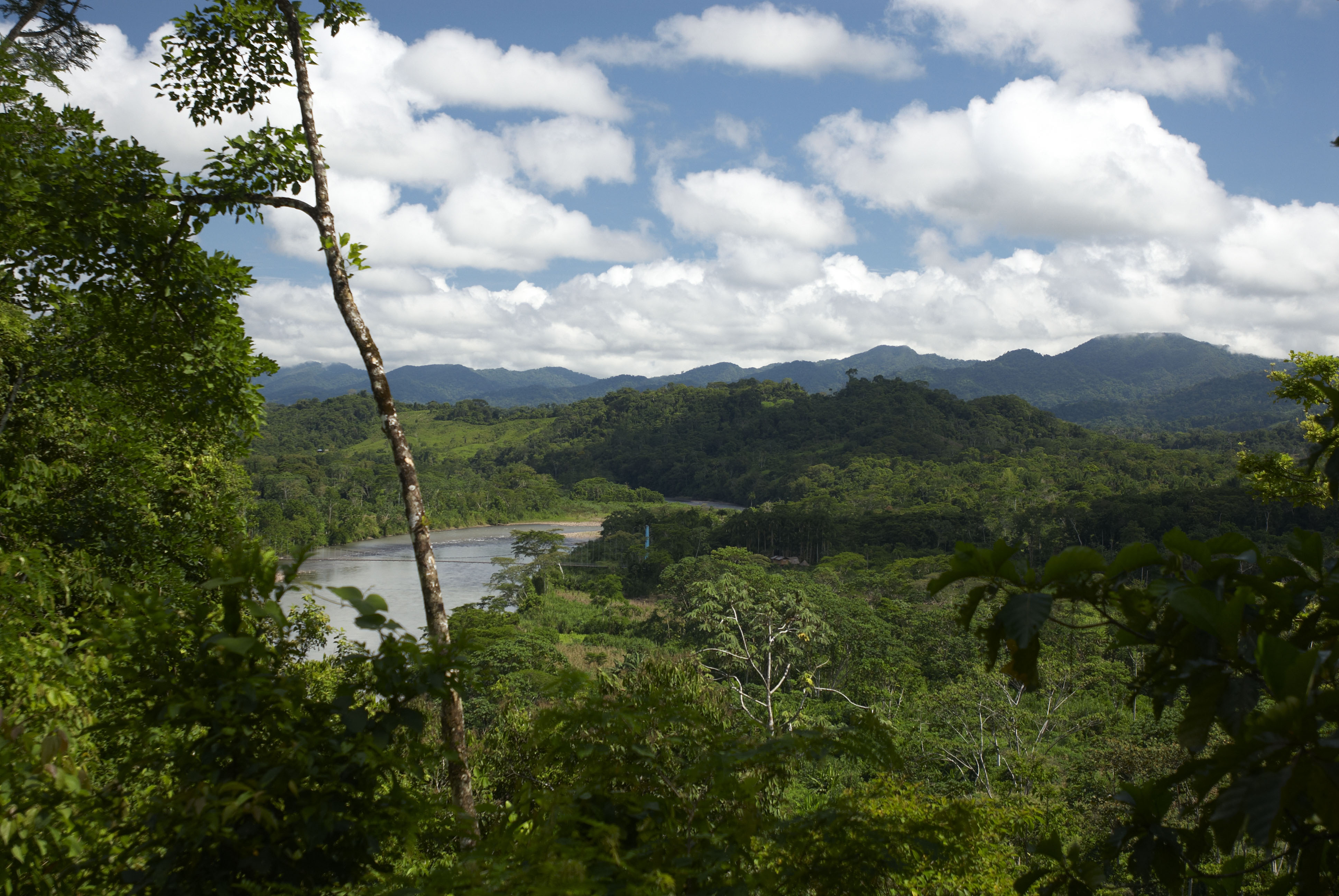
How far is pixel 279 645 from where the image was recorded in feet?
6.56

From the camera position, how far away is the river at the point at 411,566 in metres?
39.5

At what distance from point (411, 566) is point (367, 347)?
182 ft

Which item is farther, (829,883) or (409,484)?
(409,484)

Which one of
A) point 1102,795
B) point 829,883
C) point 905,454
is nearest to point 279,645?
point 829,883

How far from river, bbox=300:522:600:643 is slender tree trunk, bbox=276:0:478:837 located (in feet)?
90.5

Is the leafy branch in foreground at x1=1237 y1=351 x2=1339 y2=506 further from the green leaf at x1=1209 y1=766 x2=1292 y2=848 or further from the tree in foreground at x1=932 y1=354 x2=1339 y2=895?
the green leaf at x1=1209 y1=766 x2=1292 y2=848

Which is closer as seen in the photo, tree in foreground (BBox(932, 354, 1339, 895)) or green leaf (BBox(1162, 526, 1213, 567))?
tree in foreground (BBox(932, 354, 1339, 895))

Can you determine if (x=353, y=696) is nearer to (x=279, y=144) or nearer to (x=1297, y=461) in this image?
(x=279, y=144)

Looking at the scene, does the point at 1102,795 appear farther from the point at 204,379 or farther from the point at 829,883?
the point at 204,379

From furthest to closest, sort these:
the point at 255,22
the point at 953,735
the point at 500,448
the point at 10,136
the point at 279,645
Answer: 1. the point at 500,448
2. the point at 953,735
3. the point at 255,22
4. the point at 10,136
5. the point at 279,645

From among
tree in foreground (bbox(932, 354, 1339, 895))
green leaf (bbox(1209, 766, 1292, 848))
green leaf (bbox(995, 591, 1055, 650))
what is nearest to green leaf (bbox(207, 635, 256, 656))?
tree in foreground (bbox(932, 354, 1339, 895))

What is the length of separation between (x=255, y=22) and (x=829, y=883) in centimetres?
591

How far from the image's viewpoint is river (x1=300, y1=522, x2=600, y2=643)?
39531 millimetres

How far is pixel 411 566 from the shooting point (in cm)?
5588
